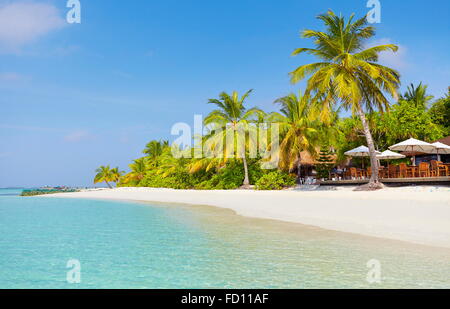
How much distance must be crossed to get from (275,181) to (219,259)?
56.8ft

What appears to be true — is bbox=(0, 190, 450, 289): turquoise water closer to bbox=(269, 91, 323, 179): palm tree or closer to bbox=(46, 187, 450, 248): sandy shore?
bbox=(46, 187, 450, 248): sandy shore

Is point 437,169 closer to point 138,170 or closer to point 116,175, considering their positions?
point 138,170

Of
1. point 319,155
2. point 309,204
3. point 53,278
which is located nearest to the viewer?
point 53,278

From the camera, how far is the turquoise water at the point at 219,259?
4.21 meters

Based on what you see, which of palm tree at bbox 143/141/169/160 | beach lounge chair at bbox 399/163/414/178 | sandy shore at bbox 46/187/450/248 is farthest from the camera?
palm tree at bbox 143/141/169/160

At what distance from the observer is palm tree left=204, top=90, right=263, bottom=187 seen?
23938 millimetres

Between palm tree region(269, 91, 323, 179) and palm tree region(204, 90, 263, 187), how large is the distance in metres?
2.13

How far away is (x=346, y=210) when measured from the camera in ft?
33.8

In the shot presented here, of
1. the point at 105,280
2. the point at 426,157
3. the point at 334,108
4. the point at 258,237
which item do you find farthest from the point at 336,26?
the point at 105,280

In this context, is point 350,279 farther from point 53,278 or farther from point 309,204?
point 309,204

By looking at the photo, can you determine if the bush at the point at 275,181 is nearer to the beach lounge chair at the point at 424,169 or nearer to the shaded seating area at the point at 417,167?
the shaded seating area at the point at 417,167

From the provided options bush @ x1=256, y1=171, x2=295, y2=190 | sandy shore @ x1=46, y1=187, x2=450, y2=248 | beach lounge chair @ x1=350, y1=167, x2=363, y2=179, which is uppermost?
beach lounge chair @ x1=350, y1=167, x2=363, y2=179

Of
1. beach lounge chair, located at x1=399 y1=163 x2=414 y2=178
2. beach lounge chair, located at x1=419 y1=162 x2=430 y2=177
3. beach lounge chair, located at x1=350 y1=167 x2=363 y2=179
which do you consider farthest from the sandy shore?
beach lounge chair, located at x1=350 y1=167 x2=363 y2=179
